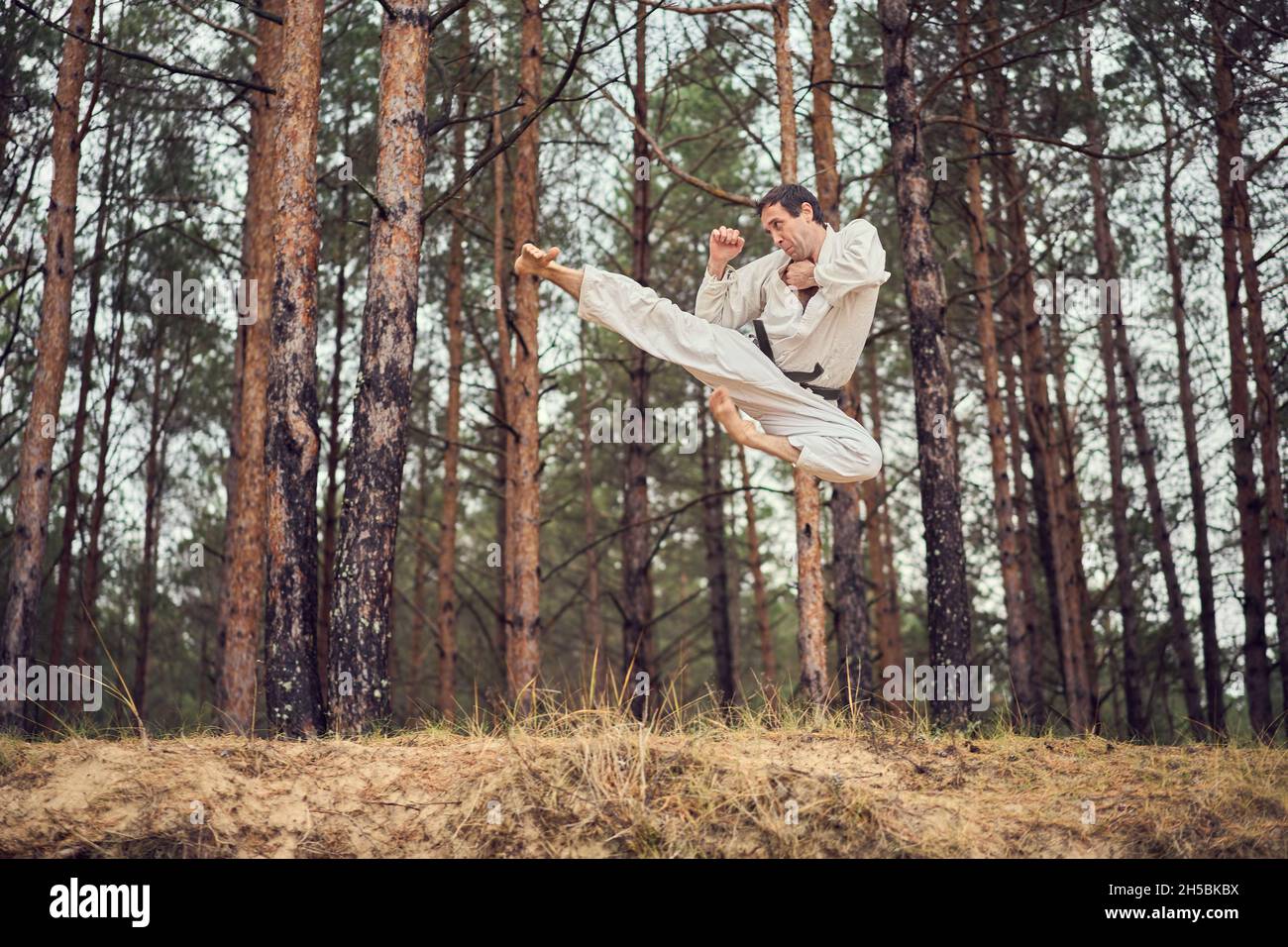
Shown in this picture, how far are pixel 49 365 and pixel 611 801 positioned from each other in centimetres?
813

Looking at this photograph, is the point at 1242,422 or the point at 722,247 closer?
the point at 722,247

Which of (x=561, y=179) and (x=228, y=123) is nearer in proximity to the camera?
(x=228, y=123)

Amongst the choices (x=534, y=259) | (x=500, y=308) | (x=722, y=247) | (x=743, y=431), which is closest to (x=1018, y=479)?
(x=500, y=308)

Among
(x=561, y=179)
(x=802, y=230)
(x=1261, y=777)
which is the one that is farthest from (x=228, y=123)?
(x=1261, y=777)

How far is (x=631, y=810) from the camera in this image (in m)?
5.09

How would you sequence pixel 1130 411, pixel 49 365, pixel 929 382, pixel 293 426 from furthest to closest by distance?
pixel 1130 411 → pixel 49 365 → pixel 929 382 → pixel 293 426

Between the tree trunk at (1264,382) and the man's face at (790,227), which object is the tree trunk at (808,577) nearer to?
the man's face at (790,227)

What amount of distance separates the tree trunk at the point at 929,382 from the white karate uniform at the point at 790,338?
2.74 metres

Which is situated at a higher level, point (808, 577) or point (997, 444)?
point (997, 444)

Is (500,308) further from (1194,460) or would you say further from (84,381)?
(1194,460)

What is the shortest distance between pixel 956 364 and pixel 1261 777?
39.4 ft

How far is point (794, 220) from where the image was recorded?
626 centimetres

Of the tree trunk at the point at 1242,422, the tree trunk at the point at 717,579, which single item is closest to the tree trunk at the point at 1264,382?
the tree trunk at the point at 1242,422
